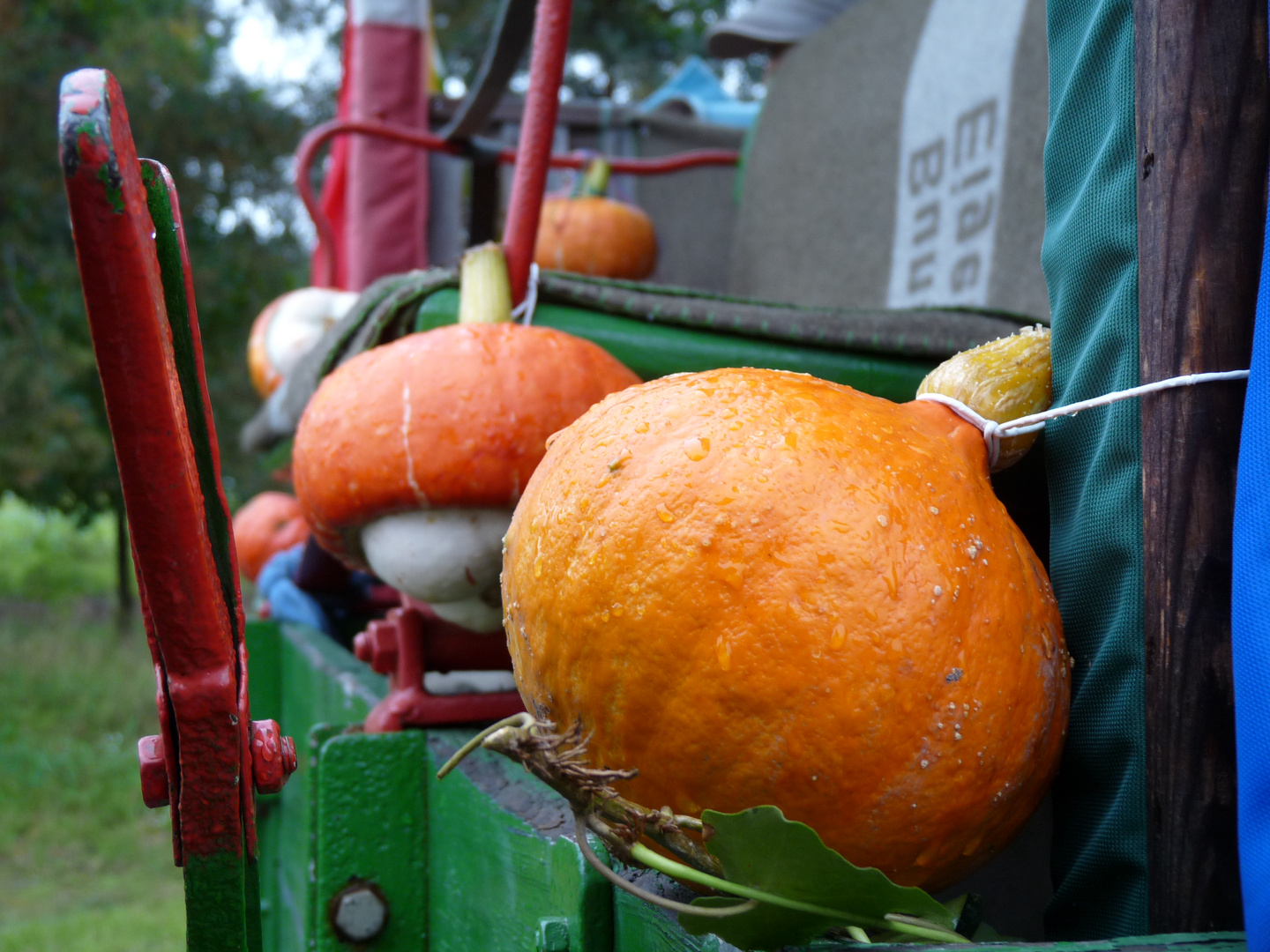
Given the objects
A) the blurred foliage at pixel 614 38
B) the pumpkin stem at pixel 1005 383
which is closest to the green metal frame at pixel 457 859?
the pumpkin stem at pixel 1005 383

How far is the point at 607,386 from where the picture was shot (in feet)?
3.81

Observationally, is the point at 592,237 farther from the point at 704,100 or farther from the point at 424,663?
the point at 704,100

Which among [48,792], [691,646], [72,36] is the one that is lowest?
[48,792]

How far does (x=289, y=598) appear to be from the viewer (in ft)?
7.18

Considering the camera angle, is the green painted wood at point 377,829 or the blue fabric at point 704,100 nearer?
the green painted wood at point 377,829

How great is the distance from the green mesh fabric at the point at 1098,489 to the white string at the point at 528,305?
0.63 metres

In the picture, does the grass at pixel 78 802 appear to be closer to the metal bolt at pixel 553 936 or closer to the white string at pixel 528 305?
the white string at pixel 528 305

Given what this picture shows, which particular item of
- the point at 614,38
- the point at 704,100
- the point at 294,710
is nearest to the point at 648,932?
the point at 294,710

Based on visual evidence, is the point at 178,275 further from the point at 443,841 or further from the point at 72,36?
the point at 72,36

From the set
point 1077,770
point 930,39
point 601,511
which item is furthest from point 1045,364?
point 930,39

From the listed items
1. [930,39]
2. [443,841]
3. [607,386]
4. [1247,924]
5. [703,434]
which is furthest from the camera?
[930,39]

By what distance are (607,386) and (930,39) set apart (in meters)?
1.64

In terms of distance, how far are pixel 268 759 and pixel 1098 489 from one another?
59 cm

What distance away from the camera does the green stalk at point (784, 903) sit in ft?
1.77
